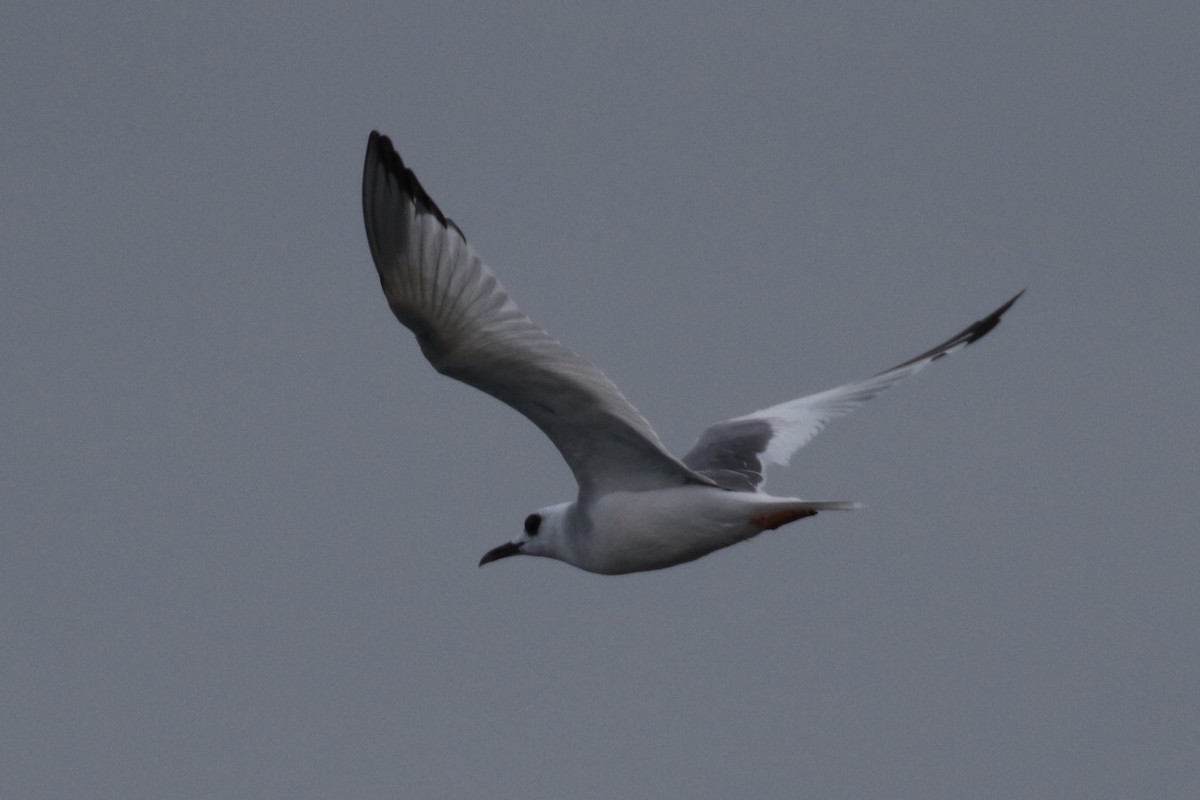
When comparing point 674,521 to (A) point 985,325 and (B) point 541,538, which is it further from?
(A) point 985,325

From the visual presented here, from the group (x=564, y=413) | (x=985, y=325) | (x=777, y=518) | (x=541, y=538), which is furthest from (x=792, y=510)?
(x=985, y=325)

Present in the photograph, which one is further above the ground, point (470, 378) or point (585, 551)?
point (470, 378)

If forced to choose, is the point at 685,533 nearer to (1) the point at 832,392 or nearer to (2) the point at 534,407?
(2) the point at 534,407

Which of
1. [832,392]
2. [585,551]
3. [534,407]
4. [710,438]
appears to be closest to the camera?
[534,407]

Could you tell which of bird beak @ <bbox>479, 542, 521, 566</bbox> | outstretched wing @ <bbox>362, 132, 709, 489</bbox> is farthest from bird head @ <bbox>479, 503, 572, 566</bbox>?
outstretched wing @ <bbox>362, 132, 709, 489</bbox>

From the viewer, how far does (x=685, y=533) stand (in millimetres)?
9047

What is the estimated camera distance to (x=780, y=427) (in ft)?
36.8

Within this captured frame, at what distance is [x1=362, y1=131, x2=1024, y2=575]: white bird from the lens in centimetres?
813

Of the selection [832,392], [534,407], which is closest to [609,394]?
[534,407]

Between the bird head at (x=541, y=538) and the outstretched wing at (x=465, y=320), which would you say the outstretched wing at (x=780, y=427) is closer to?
the bird head at (x=541, y=538)

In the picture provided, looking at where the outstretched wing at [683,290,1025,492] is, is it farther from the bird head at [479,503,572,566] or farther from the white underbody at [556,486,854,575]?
the bird head at [479,503,572,566]

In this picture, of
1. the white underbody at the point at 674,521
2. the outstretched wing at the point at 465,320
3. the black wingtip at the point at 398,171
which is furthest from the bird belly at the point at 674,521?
the black wingtip at the point at 398,171

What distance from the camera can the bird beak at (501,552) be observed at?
10570mm

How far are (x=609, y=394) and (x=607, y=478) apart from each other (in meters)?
0.71
